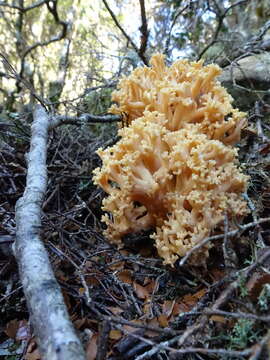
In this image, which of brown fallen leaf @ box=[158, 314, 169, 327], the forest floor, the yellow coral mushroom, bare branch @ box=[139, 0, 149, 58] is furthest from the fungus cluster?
bare branch @ box=[139, 0, 149, 58]

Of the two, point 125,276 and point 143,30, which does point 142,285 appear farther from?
point 143,30

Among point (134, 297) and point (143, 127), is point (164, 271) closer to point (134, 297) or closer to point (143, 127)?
point (134, 297)

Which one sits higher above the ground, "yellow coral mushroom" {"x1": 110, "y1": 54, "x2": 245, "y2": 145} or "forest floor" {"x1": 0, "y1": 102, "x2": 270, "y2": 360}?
"yellow coral mushroom" {"x1": 110, "y1": 54, "x2": 245, "y2": 145}

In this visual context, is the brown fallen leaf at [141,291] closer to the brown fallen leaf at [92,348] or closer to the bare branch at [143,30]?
the brown fallen leaf at [92,348]

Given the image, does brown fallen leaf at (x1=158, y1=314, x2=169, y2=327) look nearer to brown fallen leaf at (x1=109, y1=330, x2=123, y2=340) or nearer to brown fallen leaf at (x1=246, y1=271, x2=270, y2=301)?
brown fallen leaf at (x1=109, y1=330, x2=123, y2=340)

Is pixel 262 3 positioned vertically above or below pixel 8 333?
above

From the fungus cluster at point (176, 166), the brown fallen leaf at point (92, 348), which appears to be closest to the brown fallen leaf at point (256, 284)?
the fungus cluster at point (176, 166)

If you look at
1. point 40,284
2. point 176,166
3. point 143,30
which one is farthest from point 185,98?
point 40,284

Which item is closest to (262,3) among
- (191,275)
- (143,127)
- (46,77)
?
(46,77)
